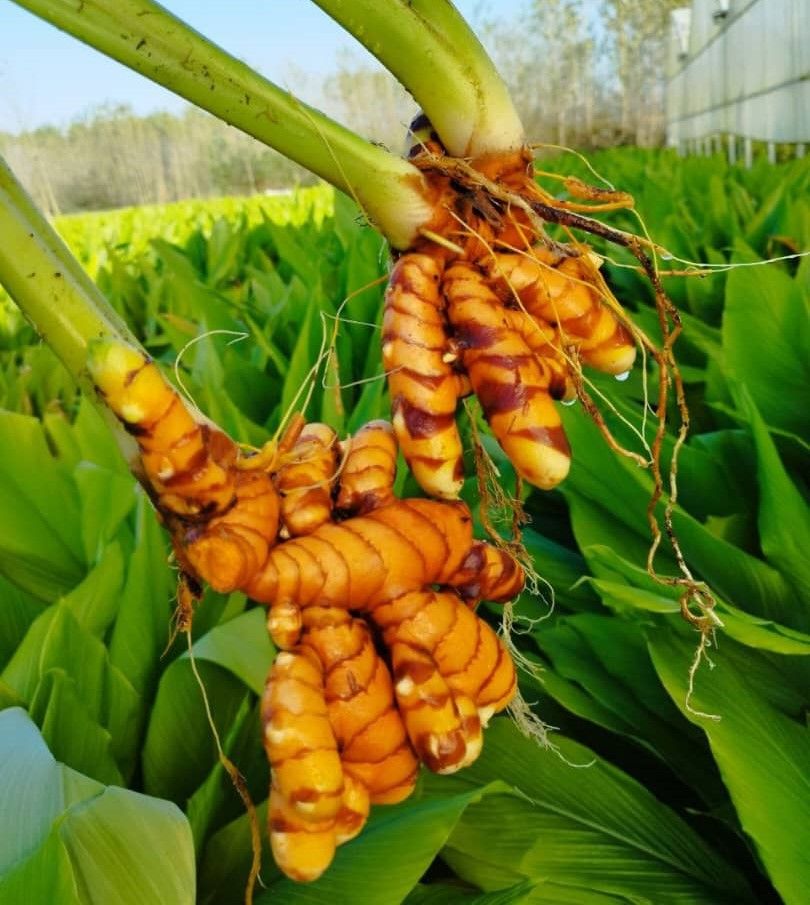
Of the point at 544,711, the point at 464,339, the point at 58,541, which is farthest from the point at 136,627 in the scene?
the point at 464,339

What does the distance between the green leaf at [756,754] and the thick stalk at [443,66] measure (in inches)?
17.1

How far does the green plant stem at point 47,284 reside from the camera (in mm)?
444

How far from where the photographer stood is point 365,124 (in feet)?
49.9

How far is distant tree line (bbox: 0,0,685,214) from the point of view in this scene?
1683 centimetres

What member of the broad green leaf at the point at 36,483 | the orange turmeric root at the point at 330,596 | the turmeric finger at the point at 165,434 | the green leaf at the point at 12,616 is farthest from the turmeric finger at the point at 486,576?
the broad green leaf at the point at 36,483

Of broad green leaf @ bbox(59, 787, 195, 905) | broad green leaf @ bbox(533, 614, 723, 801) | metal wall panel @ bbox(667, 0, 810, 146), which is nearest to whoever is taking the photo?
broad green leaf @ bbox(59, 787, 195, 905)

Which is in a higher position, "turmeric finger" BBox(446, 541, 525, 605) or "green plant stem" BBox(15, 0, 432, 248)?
"green plant stem" BBox(15, 0, 432, 248)

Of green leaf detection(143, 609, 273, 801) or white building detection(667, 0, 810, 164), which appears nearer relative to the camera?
green leaf detection(143, 609, 273, 801)

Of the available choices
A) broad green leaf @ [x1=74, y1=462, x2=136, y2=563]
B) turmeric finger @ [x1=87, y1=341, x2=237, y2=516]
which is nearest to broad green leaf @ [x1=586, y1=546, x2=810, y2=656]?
turmeric finger @ [x1=87, y1=341, x2=237, y2=516]

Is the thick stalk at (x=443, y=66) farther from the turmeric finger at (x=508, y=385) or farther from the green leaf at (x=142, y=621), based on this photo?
the green leaf at (x=142, y=621)

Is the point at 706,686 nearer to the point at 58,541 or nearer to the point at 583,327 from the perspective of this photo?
the point at 583,327

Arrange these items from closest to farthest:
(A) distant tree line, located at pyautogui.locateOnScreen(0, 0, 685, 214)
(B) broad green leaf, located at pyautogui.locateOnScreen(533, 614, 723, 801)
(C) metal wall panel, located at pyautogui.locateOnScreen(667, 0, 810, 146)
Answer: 1. (B) broad green leaf, located at pyautogui.locateOnScreen(533, 614, 723, 801)
2. (C) metal wall panel, located at pyautogui.locateOnScreen(667, 0, 810, 146)
3. (A) distant tree line, located at pyautogui.locateOnScreen(0, 0, 685, 214)

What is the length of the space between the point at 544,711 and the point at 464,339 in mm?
659

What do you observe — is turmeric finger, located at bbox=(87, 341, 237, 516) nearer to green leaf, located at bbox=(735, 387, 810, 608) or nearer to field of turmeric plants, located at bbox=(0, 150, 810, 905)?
field of turmeric plants, located at bbox=(0, 150, 810, 905)
